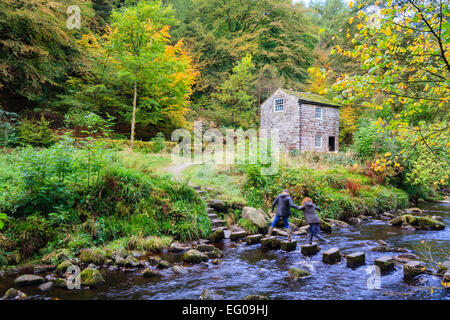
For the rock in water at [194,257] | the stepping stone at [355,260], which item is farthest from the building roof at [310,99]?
the rock in water at [194,257]

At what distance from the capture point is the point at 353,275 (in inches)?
234

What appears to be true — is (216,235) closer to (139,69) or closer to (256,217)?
(256,217)

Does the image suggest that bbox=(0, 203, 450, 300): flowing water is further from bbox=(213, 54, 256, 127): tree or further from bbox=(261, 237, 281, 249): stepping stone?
bbox=(213, 54, 256, 127): tree

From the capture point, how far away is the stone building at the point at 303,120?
23.6 meters

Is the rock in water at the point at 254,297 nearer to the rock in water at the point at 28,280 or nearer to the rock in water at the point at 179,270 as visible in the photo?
the rock in water at the point at 179,270

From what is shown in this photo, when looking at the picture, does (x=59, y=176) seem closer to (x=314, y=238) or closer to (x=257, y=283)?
(x=257, y=283)

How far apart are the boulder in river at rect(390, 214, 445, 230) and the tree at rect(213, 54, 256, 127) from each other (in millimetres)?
19107

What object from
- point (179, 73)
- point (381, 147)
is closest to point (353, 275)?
point (381, 147)

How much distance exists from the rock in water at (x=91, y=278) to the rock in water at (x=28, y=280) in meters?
0.75

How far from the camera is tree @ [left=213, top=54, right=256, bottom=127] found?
93.1 feet

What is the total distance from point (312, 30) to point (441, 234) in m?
33.0

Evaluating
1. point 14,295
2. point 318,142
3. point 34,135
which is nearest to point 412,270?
point 14,295

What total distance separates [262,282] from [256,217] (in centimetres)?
430

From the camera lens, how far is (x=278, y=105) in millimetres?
25266
